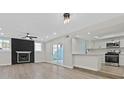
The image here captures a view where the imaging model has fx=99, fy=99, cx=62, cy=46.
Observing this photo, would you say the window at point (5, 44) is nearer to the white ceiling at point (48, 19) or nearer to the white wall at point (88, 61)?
the white ceiling at point (48, 19)

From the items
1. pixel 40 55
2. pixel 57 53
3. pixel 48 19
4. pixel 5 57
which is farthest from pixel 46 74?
pixel 40 55

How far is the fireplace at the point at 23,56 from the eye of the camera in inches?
364

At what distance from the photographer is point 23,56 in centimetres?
960

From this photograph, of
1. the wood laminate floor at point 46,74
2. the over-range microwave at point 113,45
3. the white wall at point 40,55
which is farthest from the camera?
the white wall at point 40,55

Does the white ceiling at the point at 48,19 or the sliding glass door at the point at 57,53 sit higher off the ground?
the white ceiling at the point at 48,19

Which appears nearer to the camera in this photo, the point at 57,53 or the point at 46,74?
the point at 46,74

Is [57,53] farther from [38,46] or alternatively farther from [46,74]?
[46,74]

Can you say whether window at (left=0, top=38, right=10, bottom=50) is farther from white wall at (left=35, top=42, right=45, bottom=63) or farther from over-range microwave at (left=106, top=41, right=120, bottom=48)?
over-range microwave at (left=106, top=41, right=120, bottom=48)

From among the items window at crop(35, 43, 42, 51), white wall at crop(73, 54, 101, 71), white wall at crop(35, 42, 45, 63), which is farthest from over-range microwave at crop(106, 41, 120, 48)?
window at crop(35, 43, 42, 51)

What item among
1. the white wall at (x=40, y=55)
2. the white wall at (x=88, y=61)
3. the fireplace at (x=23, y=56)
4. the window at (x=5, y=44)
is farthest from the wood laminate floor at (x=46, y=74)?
the white wall at (x=40, y=55)

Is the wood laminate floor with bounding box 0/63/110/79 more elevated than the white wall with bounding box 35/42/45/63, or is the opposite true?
the white wall with bounding box 35/42/45/63

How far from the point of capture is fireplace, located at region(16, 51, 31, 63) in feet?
30.3
